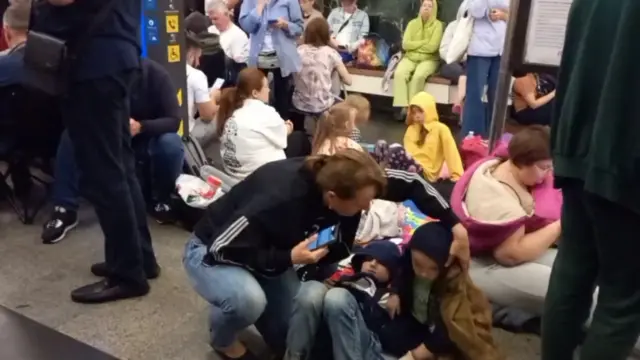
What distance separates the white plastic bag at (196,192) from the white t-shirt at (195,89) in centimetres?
68

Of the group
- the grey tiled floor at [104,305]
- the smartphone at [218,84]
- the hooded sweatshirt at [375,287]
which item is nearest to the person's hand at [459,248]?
the hooded sweatshirt at [375,287]

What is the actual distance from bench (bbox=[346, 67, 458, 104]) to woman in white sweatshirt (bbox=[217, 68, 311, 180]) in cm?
268

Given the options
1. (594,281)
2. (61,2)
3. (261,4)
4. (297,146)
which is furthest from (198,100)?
(594,281)

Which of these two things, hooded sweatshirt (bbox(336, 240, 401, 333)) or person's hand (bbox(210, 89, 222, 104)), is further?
person's hand (bbox(210, 89, 222, 104))

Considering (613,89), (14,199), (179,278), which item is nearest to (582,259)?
(613,89)

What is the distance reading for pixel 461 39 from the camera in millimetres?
4965

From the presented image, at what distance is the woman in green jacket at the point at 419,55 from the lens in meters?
5.82

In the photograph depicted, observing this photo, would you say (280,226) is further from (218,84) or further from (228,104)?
(218,84)

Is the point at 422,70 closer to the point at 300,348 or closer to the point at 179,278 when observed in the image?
the point at 179,278

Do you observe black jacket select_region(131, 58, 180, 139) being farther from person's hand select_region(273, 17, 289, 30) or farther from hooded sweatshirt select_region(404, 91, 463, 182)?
person's hand select_region(273, 17, 289, 30)

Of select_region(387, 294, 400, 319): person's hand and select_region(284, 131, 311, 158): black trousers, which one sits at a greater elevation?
select_region(387, 294, 400, 319): person's hand

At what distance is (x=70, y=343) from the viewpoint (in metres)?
2.11

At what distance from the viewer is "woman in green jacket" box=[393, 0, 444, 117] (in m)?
5.82

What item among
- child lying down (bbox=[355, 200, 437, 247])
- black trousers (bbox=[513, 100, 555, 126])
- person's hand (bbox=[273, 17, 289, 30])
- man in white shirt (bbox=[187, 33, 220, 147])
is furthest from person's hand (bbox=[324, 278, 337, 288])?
person's hand (bbox=[273, 17, 289, 30])
